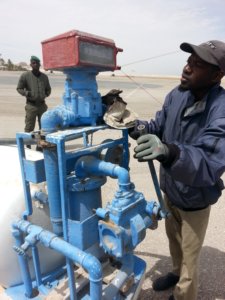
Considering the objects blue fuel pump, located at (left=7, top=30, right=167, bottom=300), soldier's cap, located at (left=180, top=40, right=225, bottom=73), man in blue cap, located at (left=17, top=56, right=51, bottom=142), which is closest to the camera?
blue fuel pump, located at (left=7, top=30, right=167, bottom=300)

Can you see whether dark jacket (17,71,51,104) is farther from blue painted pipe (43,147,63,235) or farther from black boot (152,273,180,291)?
blue painted pipe (43,147,63,235)

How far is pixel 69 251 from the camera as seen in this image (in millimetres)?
1636

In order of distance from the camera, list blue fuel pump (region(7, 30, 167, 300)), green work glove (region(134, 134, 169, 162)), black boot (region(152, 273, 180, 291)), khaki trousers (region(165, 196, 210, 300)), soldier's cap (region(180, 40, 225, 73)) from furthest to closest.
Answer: black boot (region(152, 273, 180, 291)) < khaki trousers (region(165, 196, 210, 300)) < soldier's cap (region(180, 40, 225, 73)) < blue fuel pump (region(7, 30, 167, 300)) < green work glove (region(134, 134, 169, 162))

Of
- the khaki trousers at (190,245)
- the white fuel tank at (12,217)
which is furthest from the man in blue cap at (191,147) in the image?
the white fuel tank at (12,217)

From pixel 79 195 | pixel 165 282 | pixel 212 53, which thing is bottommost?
pixel 165 282

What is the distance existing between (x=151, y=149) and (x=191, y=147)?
23 centimetres

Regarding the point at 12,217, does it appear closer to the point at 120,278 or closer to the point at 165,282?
the point at 120,278

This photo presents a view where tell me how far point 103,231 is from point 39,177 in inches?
18.4

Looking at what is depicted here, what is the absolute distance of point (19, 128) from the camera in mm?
7910

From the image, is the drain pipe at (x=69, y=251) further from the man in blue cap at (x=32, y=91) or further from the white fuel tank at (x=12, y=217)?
the man in blue cap at (x=32, y=91)

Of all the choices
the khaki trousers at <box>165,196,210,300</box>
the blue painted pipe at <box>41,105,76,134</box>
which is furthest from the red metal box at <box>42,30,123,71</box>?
the khaki trousers at <box>165,196,210,300</box>

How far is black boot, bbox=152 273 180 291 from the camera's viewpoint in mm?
2623

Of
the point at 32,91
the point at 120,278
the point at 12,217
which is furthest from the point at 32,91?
the point at 120,278

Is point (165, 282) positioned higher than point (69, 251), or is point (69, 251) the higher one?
point (69, 251)
